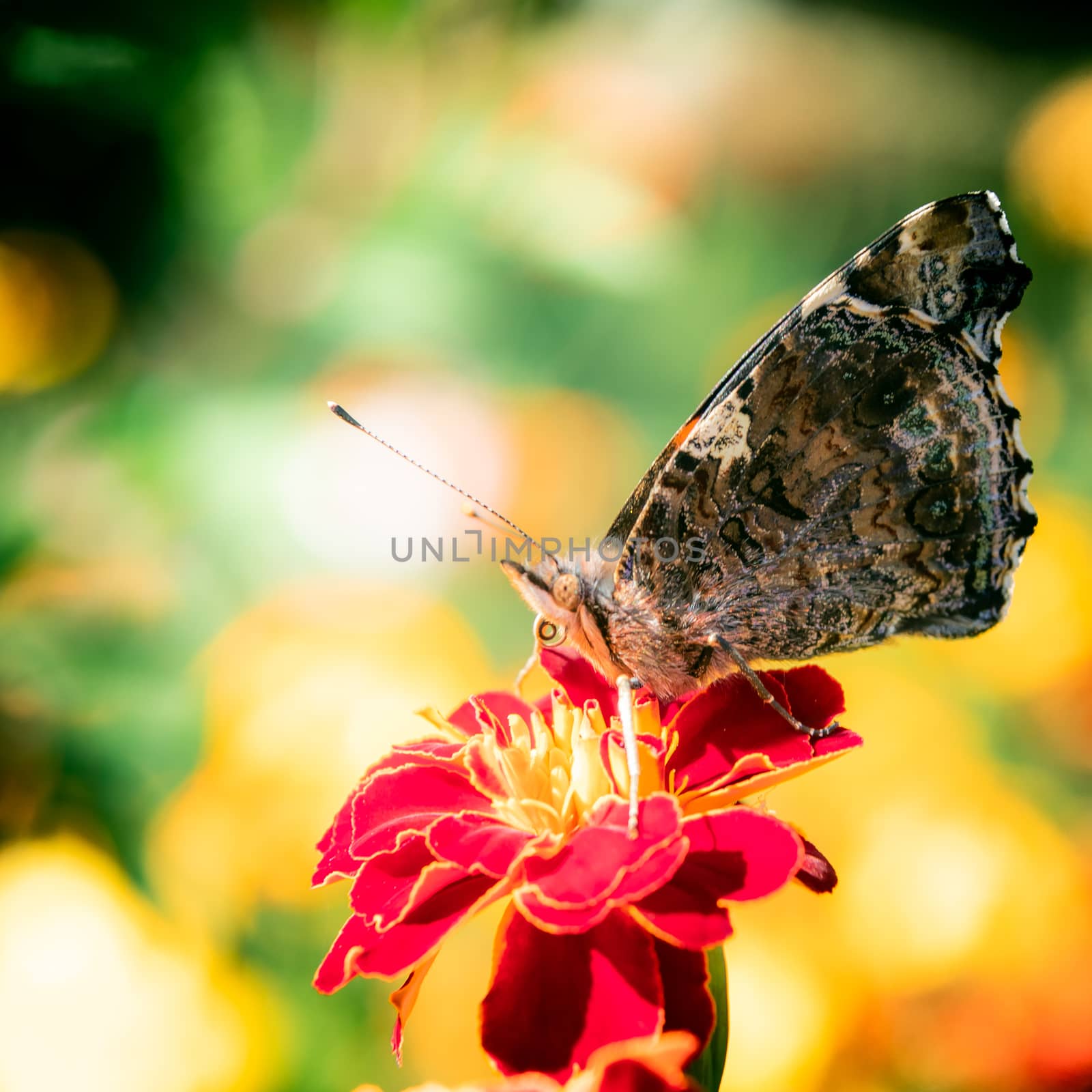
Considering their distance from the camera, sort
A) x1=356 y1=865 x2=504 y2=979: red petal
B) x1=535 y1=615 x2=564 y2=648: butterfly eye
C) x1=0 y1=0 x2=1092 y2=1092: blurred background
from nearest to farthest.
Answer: x1=356 y1=865 x2=504 y2=979: red petal, x1=535 y1=615 x2=564 y2=648: butterfly eye, x1=0 y1=0 x2=1092 y2=1092: blurred background

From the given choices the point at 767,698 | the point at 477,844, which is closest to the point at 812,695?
the point at 767,698

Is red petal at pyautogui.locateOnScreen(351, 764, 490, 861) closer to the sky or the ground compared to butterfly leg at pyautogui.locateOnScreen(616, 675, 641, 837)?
closer to the ground

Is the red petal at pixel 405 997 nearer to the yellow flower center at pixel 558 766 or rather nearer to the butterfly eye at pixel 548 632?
the yellow flower center at pixel 558 766

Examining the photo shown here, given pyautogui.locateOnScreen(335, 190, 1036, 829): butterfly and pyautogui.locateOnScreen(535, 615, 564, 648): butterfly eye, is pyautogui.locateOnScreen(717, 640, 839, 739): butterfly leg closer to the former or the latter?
pyautogui.locateOnScreen(335, 190, 1036, 829): butterfly

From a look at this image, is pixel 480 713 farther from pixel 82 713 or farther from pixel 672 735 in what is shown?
pixel 82 713

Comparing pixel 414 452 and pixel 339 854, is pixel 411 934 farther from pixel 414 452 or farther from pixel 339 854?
pixel 414 452

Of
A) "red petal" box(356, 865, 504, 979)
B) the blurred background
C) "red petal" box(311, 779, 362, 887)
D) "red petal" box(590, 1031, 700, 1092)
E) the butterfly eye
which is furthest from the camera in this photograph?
the blurred background

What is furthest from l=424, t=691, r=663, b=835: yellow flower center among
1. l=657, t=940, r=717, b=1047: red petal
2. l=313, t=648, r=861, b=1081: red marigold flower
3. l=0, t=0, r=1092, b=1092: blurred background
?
l=0, t=0, r=1092, b=1092: blurred background
